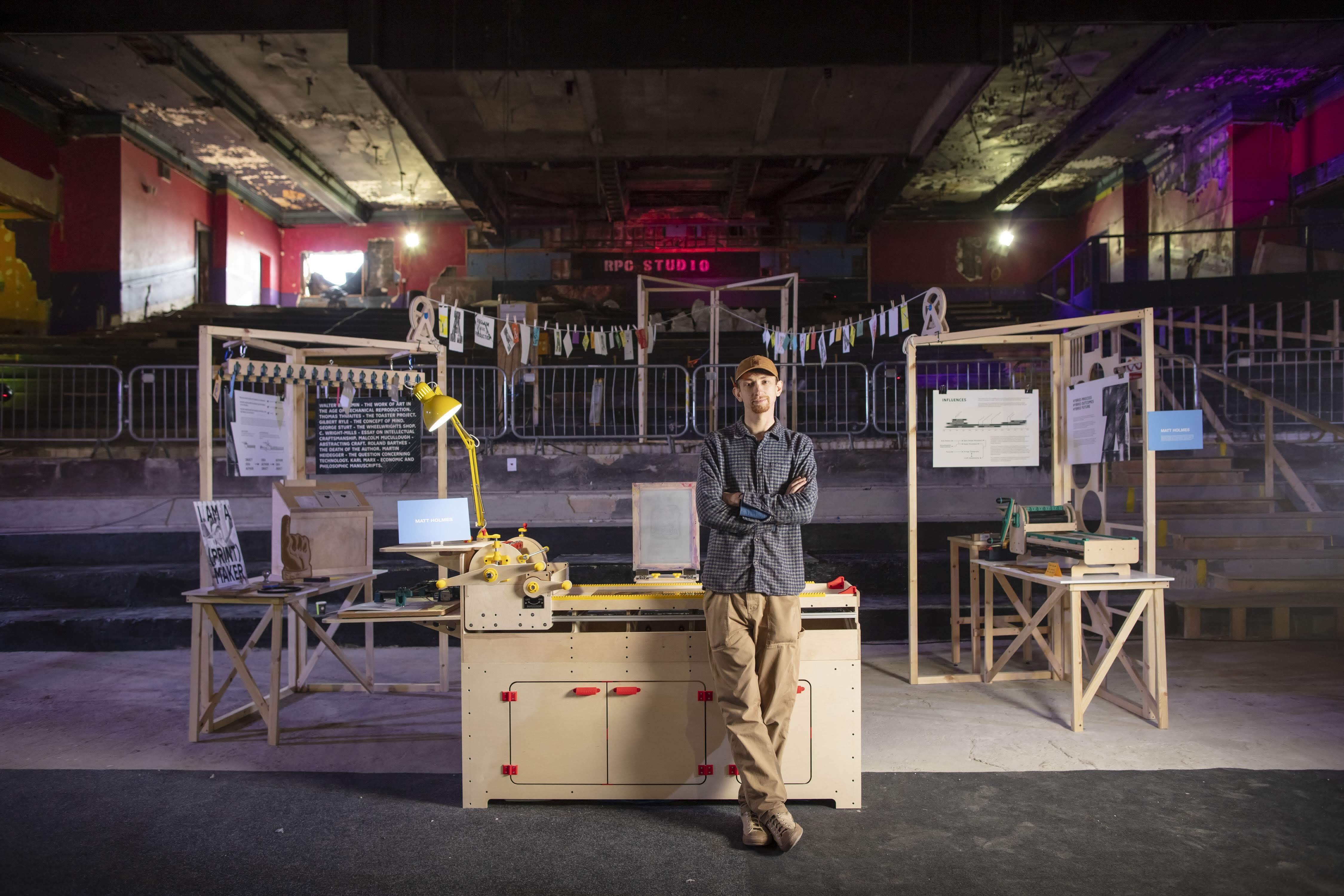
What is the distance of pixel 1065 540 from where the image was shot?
4.91 metres

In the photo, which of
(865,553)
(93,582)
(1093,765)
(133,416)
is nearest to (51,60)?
(133,416)

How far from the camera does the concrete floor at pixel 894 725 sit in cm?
415

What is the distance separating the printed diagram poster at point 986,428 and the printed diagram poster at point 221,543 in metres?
4.77

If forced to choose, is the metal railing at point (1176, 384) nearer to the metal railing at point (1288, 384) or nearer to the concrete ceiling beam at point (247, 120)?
the metal railing at point (1288, 384)

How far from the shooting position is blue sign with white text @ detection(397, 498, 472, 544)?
4.22 meters

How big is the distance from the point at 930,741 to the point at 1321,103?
581 inches

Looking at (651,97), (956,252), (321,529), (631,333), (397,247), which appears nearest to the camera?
(321,529)

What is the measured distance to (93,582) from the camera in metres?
7.16

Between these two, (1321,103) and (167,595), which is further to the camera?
(1321,103)

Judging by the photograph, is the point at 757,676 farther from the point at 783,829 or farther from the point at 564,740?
the point at 564,740

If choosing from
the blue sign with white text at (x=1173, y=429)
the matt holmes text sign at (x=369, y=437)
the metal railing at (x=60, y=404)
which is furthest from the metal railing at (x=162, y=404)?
the blue sign with white text at (x=1173, y=429)

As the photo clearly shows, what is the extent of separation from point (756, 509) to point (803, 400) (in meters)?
7.56

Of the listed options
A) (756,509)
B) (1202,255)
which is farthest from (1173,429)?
(1202,255)

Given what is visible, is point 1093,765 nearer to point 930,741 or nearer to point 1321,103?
point 930,741
